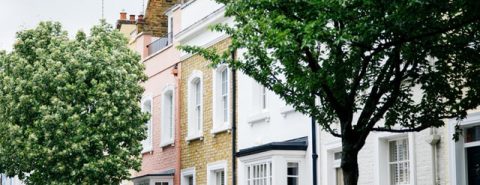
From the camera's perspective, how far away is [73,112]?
1361 inches

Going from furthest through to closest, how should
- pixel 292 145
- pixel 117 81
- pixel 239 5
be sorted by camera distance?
pixel 117 81
pixel 292 145
pixel 239 5

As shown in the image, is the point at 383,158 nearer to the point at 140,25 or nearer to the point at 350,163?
the point at 350,163

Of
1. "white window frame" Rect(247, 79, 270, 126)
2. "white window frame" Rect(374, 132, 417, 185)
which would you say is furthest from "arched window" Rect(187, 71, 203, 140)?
"white window frame" Rect(374, 132, 417, 185)

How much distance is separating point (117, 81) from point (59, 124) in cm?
230

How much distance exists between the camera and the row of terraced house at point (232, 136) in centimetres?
2311

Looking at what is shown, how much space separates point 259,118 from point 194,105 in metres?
5.94

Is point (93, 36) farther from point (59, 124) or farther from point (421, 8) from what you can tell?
point (421, 8)

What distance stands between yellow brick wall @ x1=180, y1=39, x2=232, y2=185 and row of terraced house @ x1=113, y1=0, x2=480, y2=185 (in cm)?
3

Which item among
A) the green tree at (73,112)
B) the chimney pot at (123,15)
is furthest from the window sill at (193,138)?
the chimney pot at (123,15)

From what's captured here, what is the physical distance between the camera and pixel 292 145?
2848cm

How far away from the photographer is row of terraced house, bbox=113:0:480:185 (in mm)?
23156

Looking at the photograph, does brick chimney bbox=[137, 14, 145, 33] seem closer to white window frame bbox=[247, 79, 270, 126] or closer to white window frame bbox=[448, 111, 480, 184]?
white window frame bbox=[247, 79, 270, 126]

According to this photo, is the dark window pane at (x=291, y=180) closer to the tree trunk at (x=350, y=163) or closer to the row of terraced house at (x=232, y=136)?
the row of terraced house at (x=232, y=136)

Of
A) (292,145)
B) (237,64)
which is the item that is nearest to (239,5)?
(237,64)
